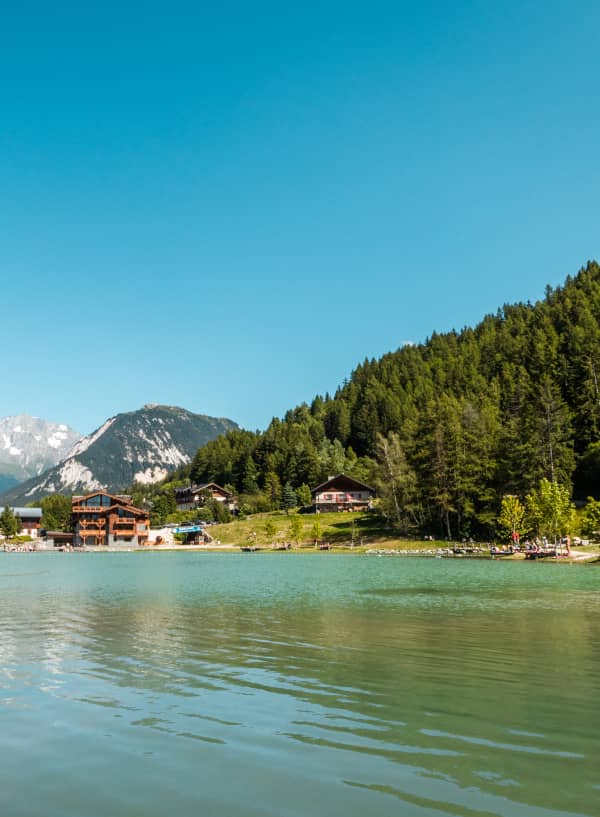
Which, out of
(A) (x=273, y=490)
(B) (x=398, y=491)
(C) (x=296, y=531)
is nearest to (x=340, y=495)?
(A) (x=273, y=490)

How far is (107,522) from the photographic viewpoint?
519 ft

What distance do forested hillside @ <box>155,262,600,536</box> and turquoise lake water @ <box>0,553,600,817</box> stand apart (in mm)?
70552

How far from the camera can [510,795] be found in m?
8.24

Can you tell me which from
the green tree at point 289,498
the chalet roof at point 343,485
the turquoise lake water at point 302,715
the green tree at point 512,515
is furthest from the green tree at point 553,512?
the green tree at point 289,498

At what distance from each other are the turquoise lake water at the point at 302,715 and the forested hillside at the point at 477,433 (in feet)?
231

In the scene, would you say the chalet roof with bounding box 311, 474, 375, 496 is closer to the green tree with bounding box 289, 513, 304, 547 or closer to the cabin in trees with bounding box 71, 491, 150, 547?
the green tree with bounding box 289, 513, 304, 547

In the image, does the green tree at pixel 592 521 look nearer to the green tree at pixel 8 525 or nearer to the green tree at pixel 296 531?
the green tree at pixel 296 531

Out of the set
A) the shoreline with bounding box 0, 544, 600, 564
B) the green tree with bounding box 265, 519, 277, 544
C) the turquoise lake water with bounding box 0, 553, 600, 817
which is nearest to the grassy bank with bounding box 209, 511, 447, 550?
the green tree with bounding box 265, 519, 277, 544

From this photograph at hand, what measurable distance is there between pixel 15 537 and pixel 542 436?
143483mm

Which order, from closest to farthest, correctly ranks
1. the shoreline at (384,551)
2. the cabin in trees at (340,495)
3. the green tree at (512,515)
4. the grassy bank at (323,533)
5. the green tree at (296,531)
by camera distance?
1. the shoreline at (384,551)
2. the green tree at (512,515)
3. the grassy bank at (323,533)
4. the green tree at (296,531)
5. the cabin in trees at (340,495)

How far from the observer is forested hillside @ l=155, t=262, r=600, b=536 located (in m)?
96.2

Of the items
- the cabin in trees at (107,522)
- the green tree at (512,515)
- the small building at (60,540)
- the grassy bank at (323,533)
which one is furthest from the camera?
the small building at (60,540)

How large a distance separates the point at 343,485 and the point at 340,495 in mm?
2542

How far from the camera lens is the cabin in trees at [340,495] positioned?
518ft
